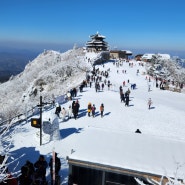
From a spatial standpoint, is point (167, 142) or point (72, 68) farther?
point (72, 68)

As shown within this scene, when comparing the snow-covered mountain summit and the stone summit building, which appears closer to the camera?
the snow-covered mountain summit

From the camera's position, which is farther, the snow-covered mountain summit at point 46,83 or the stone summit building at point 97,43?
the stone summit building at point 97,43

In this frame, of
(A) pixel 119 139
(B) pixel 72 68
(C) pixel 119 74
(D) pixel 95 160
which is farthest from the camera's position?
(B) pixel 72 68

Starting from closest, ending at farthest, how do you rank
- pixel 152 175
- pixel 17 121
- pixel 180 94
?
pixel 152 175, pixel 17 121, pixel 180 94

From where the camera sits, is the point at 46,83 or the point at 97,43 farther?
the point at 97,43

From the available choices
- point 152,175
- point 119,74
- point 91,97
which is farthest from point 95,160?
point 119,74

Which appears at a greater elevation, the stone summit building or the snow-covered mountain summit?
the stone summit building

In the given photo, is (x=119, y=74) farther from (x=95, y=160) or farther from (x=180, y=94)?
(x=95, y=160)

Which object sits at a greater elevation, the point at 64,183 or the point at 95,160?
the point at 95,160

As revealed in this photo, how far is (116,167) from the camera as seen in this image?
9.98m

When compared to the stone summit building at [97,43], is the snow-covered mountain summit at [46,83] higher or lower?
lower

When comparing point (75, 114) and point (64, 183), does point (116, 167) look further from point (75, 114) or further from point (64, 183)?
point (75, 114)

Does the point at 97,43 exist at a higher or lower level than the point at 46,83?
higher

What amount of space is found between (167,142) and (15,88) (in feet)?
211
